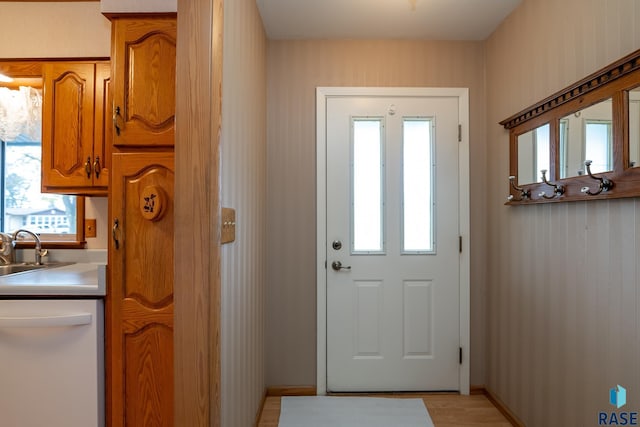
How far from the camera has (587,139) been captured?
5.15 feet

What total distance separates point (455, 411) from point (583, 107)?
1.90 m

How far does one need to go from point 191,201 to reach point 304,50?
171cm

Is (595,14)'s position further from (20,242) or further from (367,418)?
(20,242)

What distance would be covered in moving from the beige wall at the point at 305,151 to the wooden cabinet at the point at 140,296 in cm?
98

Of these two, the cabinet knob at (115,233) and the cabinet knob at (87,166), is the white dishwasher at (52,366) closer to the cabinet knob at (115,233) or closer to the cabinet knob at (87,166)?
the cabinet knob at (115,233)

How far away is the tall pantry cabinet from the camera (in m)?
1.64

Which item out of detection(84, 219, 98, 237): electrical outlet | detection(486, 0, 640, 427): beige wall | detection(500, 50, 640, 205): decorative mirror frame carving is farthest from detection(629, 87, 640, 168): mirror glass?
detection(84, 219, 98, 237): electrical outlet

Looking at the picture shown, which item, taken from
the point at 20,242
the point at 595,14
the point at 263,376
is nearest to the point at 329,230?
the point at 263,376

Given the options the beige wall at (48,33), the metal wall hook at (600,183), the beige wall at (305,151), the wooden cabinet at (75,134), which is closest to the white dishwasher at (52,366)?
the wooden cabinet at (75,134)

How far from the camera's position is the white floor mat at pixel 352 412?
2.20 metres

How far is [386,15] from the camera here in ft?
7.42

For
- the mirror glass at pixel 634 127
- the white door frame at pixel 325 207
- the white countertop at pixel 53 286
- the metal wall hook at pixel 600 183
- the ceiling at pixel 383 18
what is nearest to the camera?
the mirror glass at pixel 634 127

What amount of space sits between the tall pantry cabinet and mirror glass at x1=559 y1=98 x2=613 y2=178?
5.93ft

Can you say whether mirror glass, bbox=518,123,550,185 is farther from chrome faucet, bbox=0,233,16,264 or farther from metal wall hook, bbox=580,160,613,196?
chrome faucet, bbox=0,233,16,264
